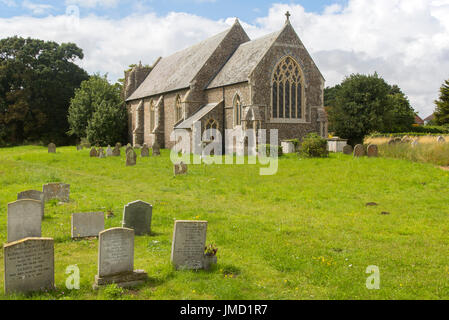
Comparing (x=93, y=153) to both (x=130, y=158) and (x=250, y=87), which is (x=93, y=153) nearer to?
(x=130, y=158)

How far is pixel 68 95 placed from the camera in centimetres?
5075

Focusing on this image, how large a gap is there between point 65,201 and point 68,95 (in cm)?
4258

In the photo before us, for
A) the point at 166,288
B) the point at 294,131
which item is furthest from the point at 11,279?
the point at 294,131

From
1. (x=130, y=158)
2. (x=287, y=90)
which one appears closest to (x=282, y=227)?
(x=130, y=158)

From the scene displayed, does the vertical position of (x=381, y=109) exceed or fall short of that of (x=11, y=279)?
it exceeds it

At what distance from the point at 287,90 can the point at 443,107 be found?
110 feet

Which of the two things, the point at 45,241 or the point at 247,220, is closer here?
the point at 45,241

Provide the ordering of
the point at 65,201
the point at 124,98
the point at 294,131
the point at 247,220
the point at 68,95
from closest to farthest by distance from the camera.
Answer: the point at 247,220 → the point at 65,201 → the point at 294,131 → the point at 124,98 → the point at 68,95

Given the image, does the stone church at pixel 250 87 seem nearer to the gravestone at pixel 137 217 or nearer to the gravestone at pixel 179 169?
the gravestone at pixel 179 169

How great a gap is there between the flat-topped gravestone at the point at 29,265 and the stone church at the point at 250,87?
20.5 m

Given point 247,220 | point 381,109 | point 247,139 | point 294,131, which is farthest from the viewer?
point 381,109

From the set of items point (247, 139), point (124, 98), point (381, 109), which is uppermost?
point (124, 98)

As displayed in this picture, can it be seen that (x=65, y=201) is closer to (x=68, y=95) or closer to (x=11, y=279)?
(x=11, y=279)

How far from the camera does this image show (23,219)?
8.13 m
